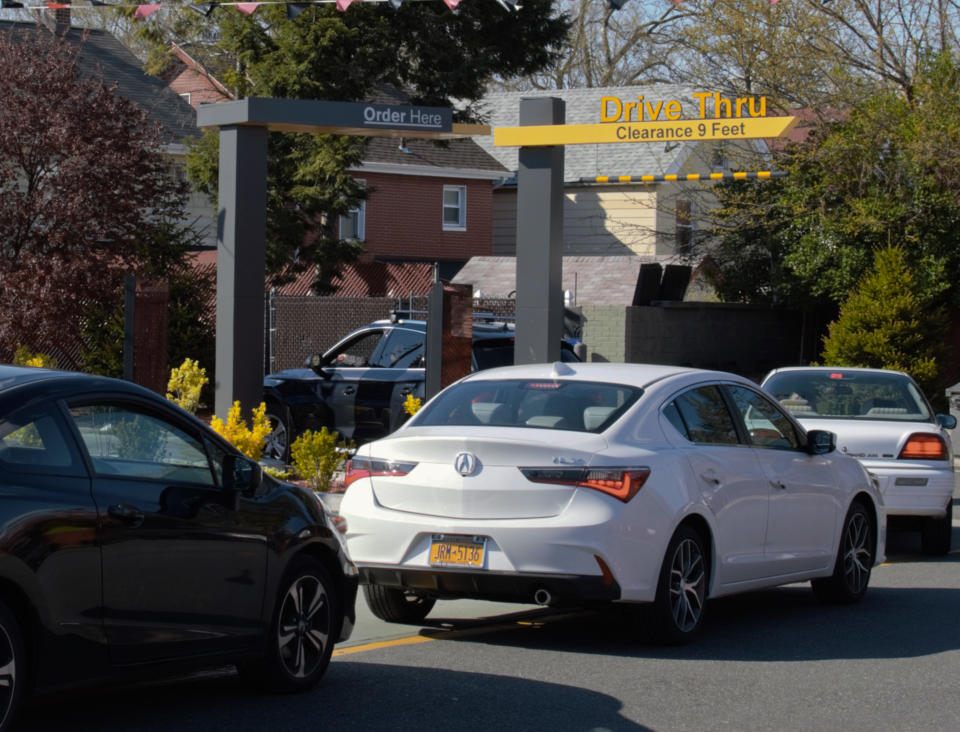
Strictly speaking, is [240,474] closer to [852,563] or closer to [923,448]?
[852,563]

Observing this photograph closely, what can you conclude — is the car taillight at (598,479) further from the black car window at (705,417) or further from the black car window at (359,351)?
the black car window at (359,351)

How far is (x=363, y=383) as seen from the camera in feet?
53.9

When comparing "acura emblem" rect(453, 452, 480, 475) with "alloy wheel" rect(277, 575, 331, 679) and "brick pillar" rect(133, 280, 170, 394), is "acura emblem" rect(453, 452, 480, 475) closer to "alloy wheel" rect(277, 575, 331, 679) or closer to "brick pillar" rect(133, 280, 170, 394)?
"alloy wheel" rect(277, 575, 331, 679)

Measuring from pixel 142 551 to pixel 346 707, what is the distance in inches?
56.8

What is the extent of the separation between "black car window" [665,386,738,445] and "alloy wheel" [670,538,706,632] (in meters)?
0.73

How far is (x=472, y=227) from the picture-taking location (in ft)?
139

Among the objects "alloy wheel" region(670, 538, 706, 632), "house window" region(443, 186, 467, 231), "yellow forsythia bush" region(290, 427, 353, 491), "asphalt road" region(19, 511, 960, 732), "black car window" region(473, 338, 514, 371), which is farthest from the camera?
"house window" region(443, 186, 467, 231)

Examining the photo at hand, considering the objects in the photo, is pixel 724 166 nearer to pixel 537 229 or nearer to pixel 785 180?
pixel 785 180

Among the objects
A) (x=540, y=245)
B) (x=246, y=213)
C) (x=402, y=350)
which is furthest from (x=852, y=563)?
(x=246, y=213)

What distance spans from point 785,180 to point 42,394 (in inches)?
1005

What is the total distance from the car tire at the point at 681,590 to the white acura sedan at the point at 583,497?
1 cm

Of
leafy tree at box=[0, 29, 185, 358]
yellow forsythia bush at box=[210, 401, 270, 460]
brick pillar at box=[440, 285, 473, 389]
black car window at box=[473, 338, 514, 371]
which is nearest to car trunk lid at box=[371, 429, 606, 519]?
yellow forsythia bush at box=[210, 401, 270, 460]

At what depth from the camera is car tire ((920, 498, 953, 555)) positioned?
41.0 ft

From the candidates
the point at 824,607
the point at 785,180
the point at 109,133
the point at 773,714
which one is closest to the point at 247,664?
the point at 773,714
